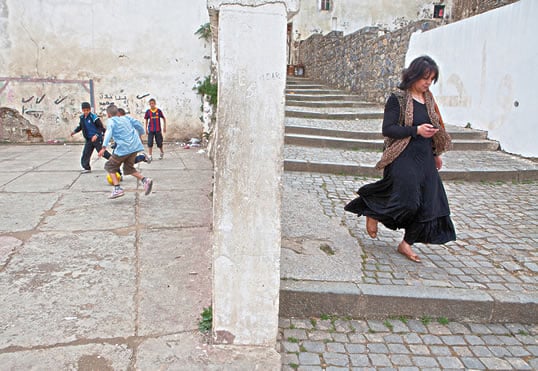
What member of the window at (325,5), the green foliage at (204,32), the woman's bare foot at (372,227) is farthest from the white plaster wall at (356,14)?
the woman's bare foot at (372,227)

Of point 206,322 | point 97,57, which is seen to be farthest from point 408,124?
point 97,57

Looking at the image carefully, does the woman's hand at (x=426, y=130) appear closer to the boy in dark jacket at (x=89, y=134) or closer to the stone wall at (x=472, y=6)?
the boy in dark jacket at (x=89, y=134)

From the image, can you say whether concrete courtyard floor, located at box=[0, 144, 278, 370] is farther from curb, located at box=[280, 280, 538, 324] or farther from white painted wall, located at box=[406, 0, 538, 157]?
white painted wall, located at box=[406, 0, 538, 157]

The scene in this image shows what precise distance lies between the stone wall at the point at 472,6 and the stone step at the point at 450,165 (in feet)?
24.2

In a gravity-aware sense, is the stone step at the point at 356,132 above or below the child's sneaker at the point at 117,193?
above

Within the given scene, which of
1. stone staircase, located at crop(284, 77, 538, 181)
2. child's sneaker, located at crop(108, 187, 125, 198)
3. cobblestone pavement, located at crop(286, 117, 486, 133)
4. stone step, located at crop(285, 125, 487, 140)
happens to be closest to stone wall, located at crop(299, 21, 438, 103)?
stone staircase, located at crop(284, 77, 538, 181)

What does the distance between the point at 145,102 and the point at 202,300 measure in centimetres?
1018

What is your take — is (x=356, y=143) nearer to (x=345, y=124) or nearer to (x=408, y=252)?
(x=345, y=124)

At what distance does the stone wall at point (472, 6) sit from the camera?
12608mm

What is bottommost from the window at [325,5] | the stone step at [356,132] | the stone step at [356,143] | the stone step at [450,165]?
the stone step at [450,165]

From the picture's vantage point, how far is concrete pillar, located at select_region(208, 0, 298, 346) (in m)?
2.22

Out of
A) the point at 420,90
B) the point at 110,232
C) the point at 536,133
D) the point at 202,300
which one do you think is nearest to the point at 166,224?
the point at 110,232

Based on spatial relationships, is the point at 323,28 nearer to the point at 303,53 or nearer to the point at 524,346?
the point at 303,53

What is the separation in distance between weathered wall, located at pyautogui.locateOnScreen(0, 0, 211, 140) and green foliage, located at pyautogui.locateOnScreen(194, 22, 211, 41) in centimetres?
13
